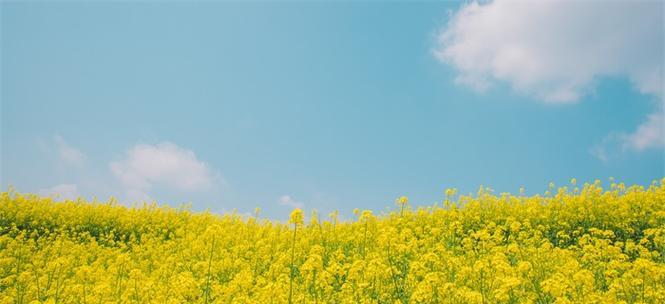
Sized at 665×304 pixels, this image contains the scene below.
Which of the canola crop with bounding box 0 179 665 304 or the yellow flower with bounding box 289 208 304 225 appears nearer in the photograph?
the yellow flower with bounding box 289 208 304 225

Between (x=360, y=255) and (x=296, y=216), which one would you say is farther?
(x=360, y=255)

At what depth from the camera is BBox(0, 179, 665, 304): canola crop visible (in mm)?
6859

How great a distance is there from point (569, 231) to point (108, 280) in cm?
1043

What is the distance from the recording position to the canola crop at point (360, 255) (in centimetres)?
686

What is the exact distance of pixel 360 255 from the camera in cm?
1016

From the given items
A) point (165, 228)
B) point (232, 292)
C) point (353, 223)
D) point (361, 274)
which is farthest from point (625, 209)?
point (165, 228)

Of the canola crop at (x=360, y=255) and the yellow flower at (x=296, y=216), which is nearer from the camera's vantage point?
the yellow flower at (x=296, y=216)

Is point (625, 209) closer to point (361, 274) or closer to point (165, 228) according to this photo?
point (361, 274)

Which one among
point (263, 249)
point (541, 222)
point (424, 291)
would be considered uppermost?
point (541, 222)

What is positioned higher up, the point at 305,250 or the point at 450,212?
the point at 450,212

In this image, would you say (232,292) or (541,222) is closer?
(232,292)

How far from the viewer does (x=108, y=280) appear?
9.62 meters

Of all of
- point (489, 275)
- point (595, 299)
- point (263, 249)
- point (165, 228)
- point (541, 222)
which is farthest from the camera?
point (165, 228)

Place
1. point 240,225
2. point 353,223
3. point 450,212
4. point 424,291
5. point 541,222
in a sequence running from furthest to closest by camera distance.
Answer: point 240,225 → point 353,223 → point 450,212 → point 541,222 → point 424,291
